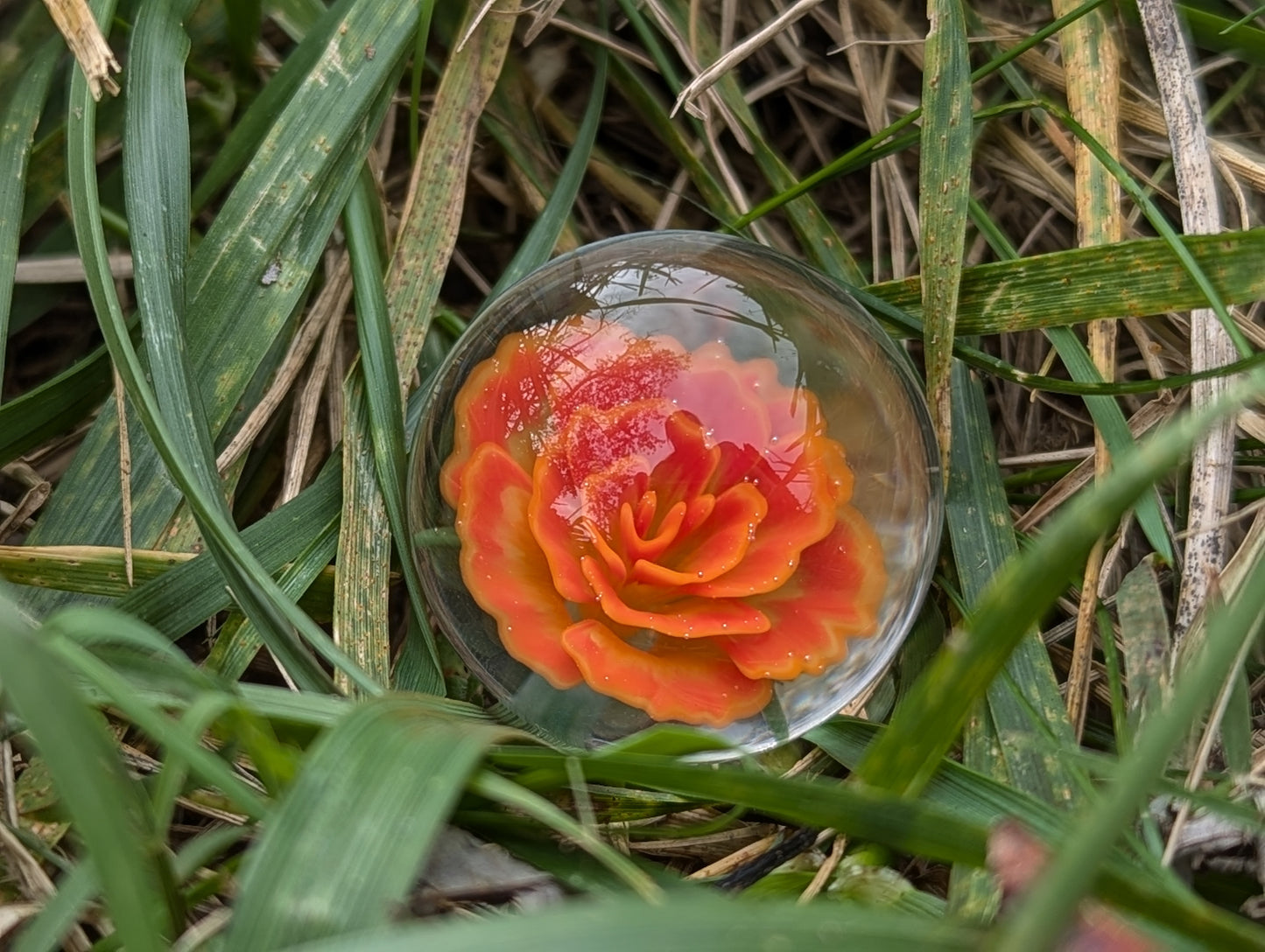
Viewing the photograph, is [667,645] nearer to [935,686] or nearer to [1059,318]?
[935,686]

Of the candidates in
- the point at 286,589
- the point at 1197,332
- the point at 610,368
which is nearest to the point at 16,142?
the point at 286,589

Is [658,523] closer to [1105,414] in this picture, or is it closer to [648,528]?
[648,528]

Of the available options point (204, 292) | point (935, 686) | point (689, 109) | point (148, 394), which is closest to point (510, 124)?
point (689, 109)

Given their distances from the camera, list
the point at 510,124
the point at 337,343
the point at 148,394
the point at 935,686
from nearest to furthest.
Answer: the point at 935,686 → the point at 148,394 → the point at 337,343 → the point at 510,124

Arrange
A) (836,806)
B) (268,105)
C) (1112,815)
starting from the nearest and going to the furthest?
(1112,815) < (836,806) < (268,105)

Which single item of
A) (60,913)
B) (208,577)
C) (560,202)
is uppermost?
(560,202)

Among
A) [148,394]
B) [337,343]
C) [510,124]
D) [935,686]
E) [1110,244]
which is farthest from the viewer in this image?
[510,124]

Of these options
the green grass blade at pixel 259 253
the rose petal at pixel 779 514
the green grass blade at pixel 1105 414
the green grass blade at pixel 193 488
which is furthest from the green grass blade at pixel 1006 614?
the green grass blade at pixel 259 253
